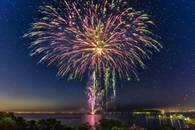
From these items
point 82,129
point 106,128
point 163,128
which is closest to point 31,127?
point 82,129

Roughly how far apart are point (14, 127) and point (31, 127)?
14.3 feet

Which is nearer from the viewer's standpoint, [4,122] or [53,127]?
[4,122]

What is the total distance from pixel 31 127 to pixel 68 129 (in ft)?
20.4

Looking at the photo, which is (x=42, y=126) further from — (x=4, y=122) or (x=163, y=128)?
(x=163, y=128)

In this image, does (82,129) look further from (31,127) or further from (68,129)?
(31,127)

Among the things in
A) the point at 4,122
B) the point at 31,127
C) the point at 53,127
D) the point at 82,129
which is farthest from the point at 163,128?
the point at 4,122

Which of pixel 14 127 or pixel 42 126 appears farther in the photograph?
pixel 42 126

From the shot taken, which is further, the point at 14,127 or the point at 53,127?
the point at 53,127

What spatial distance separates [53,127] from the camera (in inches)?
1876

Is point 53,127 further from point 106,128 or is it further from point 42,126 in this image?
point 106,128

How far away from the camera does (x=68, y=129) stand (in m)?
A: 48.1

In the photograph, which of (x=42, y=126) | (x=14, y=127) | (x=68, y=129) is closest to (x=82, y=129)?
(x=68, y=129)

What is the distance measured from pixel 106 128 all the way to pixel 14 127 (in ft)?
49.3

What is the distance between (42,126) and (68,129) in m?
4.44
